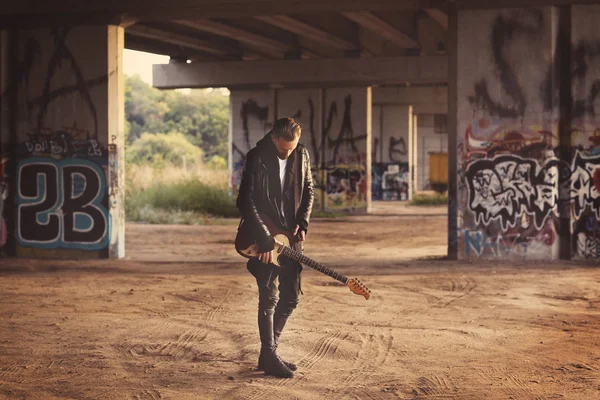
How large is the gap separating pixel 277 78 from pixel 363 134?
156 inches

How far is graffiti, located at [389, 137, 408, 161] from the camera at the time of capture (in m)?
42.5

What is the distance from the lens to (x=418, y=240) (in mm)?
18672

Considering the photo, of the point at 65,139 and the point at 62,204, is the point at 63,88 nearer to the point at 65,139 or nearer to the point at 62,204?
the point at 65,139

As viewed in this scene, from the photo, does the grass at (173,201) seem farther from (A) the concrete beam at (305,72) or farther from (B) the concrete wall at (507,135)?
(B) the concrete wall at (507,135)

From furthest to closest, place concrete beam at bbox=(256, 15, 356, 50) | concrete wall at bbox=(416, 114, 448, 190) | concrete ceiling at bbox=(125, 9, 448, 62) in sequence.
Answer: concrete wall at bbox=(416, 114, 448, 190) → concrete ceiling at bbox=(125, 9, 448, 62) → concrete beam at bbox=(256, 15, 356, 50)

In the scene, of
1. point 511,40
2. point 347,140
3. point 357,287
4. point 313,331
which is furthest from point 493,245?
point 347,140

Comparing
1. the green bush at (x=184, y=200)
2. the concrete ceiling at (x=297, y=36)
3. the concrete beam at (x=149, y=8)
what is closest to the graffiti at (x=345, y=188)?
the green bush at (x=184, y=200)

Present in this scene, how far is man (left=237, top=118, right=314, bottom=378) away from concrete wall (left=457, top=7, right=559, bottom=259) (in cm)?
787

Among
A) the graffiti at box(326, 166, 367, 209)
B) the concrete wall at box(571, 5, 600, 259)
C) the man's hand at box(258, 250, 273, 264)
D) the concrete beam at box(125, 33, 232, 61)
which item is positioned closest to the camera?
the man's hand at box(258, 250, 273, 264)

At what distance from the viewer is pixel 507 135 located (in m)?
13.6

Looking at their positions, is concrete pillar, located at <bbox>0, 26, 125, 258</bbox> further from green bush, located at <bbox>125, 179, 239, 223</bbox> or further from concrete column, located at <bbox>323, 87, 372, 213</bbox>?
concrete column, located at <bbox>323, 87, 372, 213</bbox>

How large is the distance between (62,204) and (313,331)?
298 inches

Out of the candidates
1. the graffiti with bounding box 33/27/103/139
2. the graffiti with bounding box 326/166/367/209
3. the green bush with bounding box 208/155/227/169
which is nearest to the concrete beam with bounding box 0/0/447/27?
the graffiti with bounding box 33/27/103/139

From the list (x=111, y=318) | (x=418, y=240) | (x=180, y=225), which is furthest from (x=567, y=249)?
(x=180, y=225)
